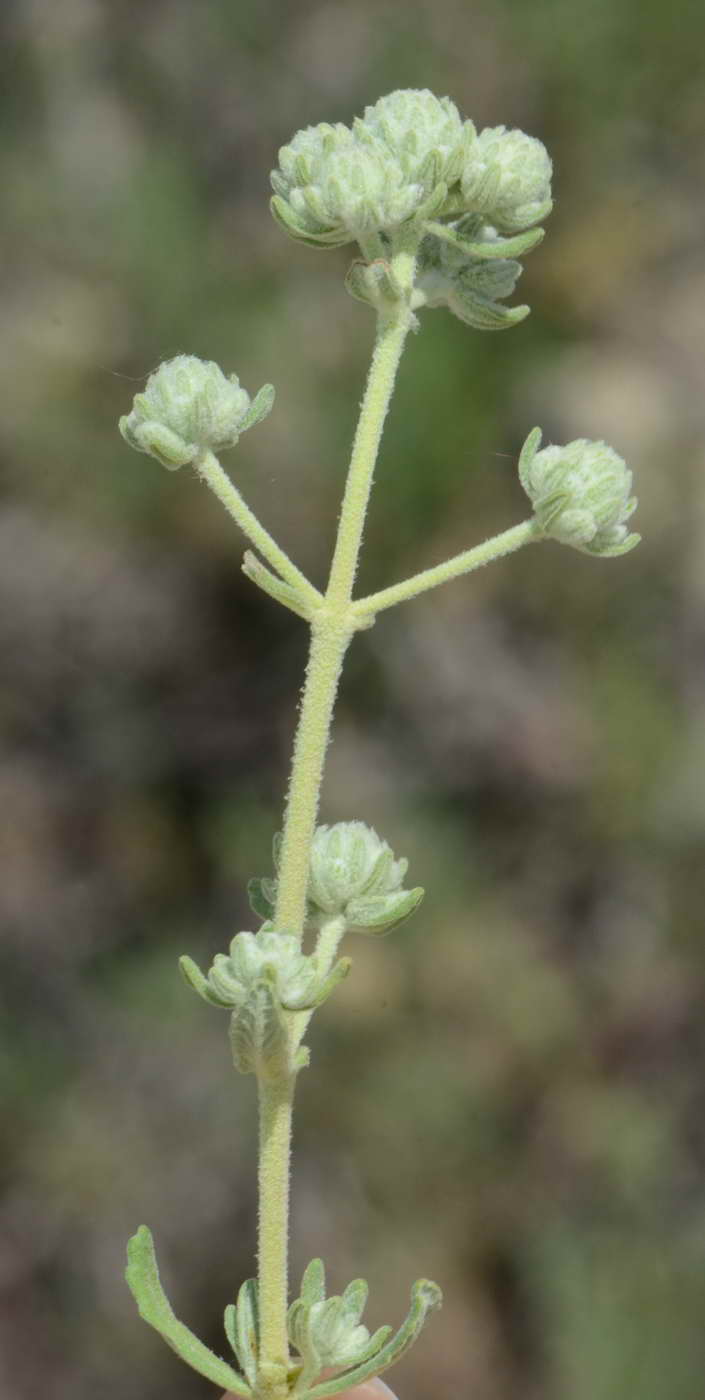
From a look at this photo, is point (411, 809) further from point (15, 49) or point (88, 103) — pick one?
point (15, 49)

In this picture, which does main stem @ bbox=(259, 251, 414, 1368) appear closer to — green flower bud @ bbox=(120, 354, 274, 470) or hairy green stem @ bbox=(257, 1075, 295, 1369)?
hairy green stem @ bbox=(257, 1075, 295, 1369)

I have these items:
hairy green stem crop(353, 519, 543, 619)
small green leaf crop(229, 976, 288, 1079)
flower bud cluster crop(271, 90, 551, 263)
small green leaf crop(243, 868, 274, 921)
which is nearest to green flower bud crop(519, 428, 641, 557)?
hairy green stem crop(353, 519, 543, 619)

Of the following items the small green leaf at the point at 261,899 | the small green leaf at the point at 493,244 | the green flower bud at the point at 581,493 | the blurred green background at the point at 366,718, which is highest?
the blurred green background at the point at 366,718

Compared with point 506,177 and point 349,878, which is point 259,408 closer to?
point 506,177

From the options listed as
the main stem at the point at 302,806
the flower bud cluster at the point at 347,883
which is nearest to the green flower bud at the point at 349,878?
the flower bud cluster at the point at 347,883

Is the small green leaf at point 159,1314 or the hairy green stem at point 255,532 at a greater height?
the hairy green stem at point 255,532

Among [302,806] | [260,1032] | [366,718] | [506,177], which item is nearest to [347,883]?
[302,806]

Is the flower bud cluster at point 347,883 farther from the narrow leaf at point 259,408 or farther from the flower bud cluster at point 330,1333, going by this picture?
the narrow leaf at point 259,408
